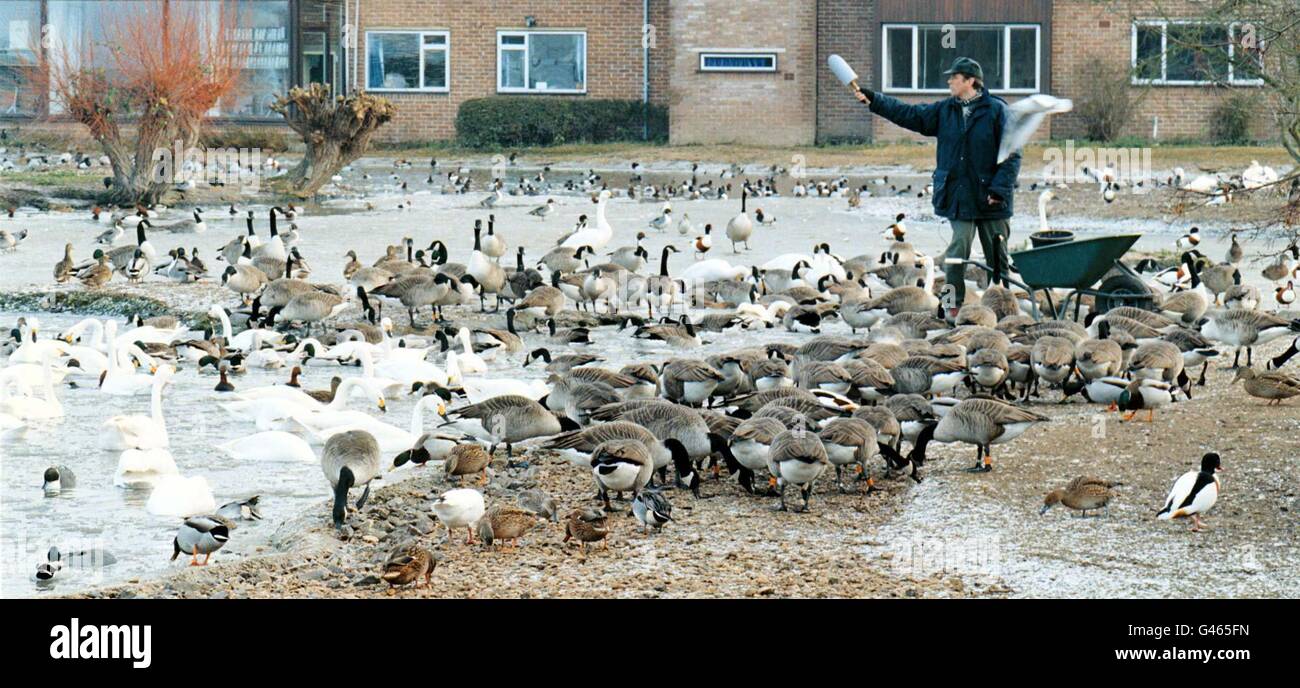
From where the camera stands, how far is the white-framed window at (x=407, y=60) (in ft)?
145

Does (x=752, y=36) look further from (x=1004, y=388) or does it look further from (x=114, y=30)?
(x=1004, y=388)

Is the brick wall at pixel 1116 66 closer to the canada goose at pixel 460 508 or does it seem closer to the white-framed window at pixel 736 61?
the white-framed window at pixel 736 61

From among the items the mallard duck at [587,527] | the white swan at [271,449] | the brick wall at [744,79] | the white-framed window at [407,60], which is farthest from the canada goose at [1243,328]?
the white-framed window at [407,60]

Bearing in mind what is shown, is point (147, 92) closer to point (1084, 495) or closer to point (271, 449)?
point (271, 449)

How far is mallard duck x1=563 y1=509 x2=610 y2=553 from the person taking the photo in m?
8.24

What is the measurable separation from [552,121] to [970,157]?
29271 mm

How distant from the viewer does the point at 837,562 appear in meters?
8.13

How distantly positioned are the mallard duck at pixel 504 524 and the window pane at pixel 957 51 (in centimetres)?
3642

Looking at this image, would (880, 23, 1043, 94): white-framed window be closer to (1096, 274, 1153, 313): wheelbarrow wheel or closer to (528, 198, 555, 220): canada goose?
(528, 198, 555, 220): canada goose

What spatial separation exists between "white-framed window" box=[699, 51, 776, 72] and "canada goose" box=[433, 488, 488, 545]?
3522 cm

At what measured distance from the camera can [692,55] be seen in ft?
141

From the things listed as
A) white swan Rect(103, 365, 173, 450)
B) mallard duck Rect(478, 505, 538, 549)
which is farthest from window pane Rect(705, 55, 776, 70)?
mallard duck Rect(478, 505, 538, 549)

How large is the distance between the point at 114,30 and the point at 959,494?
30.0 m

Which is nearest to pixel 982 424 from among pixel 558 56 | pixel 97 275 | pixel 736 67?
pixel 97 275
